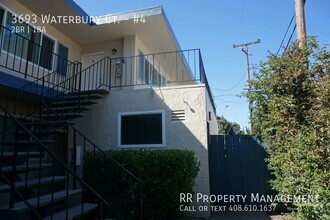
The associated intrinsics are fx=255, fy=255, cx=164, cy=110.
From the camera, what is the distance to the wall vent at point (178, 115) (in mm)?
6914

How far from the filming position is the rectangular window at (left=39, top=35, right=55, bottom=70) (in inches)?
320

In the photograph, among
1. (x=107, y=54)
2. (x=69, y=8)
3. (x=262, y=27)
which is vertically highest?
(x=262, y=27)

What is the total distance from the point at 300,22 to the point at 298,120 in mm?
2516

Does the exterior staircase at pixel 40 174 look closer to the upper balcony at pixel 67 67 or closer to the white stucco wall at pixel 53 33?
the upper balcony at pixel 67 67

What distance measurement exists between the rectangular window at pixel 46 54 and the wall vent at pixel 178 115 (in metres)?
4.47

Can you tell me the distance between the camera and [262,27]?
10.2 metres

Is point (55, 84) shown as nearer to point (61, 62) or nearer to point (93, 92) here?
point (61, 62)

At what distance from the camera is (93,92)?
23.7 feet

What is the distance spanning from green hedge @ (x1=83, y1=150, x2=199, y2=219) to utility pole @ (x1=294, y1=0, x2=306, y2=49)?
3.80 meters

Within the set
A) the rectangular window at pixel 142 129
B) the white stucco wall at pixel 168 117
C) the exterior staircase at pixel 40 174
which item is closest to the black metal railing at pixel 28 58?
the exterior staircase at pixel 40 174

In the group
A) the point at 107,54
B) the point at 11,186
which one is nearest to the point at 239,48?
the point at 107,54

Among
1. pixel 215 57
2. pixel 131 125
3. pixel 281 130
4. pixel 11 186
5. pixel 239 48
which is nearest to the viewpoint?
pixel 11 186

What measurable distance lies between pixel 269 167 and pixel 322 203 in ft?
8.14

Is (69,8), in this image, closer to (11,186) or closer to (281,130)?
(11,186)
